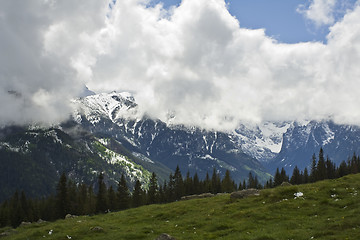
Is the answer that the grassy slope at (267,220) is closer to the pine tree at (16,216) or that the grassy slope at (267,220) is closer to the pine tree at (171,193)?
the pine tree at (16,216)

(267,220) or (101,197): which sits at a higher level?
(101,197)

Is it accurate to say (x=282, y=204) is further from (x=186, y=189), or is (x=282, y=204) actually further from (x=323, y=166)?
(x=323, y=166)

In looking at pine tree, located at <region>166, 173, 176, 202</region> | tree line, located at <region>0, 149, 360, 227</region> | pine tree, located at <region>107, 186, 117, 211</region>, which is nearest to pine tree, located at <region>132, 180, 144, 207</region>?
tree line, located at <region>0, 149, 360, 227</region>

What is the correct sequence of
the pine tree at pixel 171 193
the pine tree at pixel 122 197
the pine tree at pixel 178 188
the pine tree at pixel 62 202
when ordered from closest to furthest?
the pine tree at pixel 62 202, the pine tree at pixel 122 197, the pine tree at pixel 178 188, the pine tree at pixel 171 193

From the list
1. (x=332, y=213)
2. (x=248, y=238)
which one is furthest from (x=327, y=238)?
(x=332, y=213)

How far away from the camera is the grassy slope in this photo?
32.6m

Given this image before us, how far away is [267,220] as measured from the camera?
40031mm

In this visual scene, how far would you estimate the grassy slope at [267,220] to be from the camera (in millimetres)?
32594

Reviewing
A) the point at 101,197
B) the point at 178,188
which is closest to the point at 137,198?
the point at 101,197

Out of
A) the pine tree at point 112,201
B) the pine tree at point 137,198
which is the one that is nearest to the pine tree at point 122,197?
the pine tree at point 112,201

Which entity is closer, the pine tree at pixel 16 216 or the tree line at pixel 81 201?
the tree line at pixel 81 201

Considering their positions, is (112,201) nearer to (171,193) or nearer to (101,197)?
(101,197)

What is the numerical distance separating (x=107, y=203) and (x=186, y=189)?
145 ft

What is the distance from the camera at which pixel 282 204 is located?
4512cm
